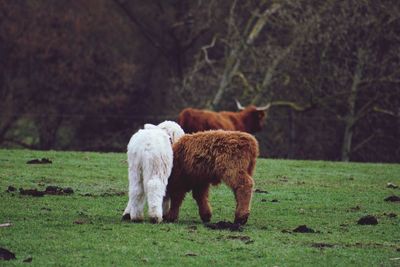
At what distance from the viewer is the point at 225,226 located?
11.1 meters

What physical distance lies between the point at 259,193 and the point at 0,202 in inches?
188

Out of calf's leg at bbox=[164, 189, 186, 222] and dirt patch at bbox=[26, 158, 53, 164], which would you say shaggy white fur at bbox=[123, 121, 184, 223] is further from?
dirt patch at bbox=[26, 158, 53, 164]

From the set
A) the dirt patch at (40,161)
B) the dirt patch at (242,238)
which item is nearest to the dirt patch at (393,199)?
the dirt patch at (242,238)

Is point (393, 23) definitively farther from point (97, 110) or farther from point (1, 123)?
point (1, 123)

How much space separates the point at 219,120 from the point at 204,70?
49.3 feet

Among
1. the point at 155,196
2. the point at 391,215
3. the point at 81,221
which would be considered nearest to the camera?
the point at 155,196

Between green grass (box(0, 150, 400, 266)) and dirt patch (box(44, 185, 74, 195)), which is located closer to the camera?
green grass (box(0, 150, 400, 266))

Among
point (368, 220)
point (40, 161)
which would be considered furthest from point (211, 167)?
point (40, 161)

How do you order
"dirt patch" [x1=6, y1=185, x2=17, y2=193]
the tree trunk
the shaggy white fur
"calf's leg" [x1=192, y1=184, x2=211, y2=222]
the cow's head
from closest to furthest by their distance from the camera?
the shaggy white fur → "calf's leg" [x1=192, y1=184, x2=211, y2=222] → "dirt patch" [x1=6, y1=185, x2=17, y2=193] → the cow's head → the tree trunk

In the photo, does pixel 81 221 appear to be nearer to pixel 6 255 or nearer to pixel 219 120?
pixel 6 255

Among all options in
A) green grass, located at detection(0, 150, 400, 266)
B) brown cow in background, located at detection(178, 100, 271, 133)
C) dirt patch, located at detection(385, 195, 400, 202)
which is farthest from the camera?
brown cow in background, located at detection(178, 100, 271, 133)

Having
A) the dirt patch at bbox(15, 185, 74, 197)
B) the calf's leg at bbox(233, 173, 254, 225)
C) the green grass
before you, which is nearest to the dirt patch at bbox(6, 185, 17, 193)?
the green grass

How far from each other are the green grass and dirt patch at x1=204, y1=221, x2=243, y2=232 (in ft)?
0.41

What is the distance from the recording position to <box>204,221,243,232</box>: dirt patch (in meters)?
10.9
